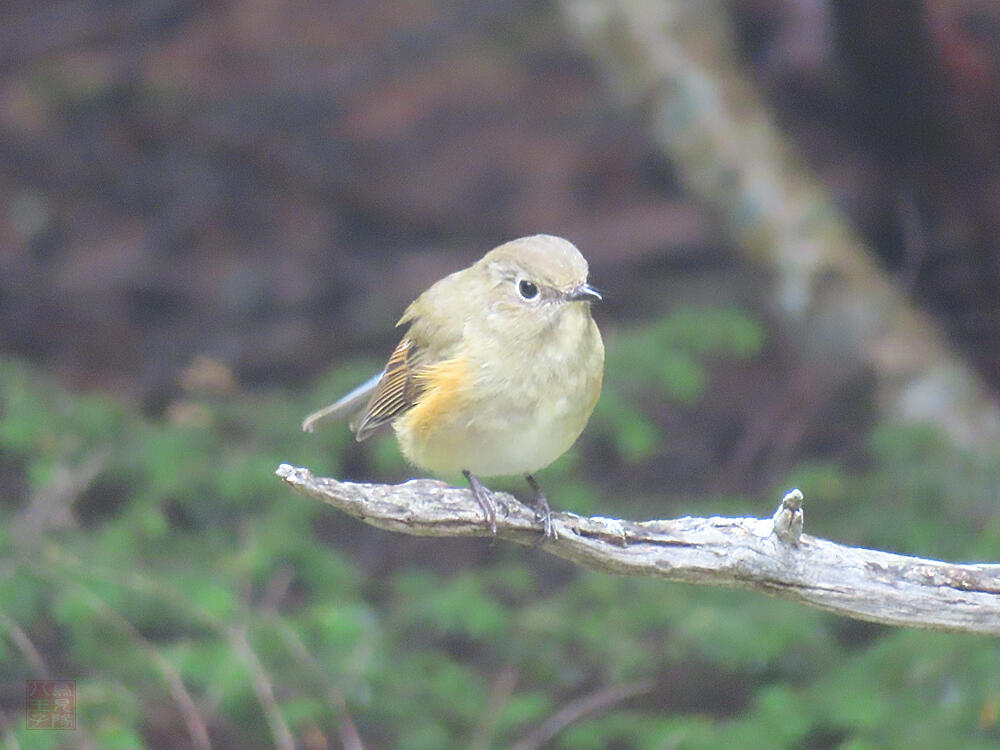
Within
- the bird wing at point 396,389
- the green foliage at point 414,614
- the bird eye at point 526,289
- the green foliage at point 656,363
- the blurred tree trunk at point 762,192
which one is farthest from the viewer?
the blurred tree trunk at point 762,192

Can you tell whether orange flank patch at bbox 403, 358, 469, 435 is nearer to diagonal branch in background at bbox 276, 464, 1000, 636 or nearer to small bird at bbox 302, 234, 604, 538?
small bird at bbox 302, 234, 604, 538

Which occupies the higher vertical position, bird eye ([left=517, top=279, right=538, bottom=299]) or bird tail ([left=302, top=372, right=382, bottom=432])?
bird eye ([left=517, top=279, right=538, bottom=299])

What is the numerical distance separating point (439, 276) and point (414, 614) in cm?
330

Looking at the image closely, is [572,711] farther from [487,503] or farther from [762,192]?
[762,192]

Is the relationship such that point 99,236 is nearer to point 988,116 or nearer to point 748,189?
point 748,189

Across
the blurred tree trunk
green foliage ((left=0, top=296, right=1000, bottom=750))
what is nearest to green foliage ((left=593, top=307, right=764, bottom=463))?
green foliage ((left=0, top=296, right=1000, bottom=750))

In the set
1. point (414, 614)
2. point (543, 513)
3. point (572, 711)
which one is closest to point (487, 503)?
point (543, 513)

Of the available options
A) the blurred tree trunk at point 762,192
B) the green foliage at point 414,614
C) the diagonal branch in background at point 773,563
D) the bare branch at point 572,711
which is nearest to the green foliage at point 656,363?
the green foliage at point 414,614

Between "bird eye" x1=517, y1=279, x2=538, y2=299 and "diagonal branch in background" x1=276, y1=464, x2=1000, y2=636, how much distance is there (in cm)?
75

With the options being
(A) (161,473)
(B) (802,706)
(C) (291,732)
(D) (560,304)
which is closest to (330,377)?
(A) (161,473)

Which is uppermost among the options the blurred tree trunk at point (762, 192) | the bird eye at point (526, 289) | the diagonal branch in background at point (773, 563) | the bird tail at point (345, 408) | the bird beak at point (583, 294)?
the blurred tree trunk at point (762, 192)

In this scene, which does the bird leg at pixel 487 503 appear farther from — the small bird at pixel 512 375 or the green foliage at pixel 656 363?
the green foliage at pixel 656 363

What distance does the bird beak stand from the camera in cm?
361

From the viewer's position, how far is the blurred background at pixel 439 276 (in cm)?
440
